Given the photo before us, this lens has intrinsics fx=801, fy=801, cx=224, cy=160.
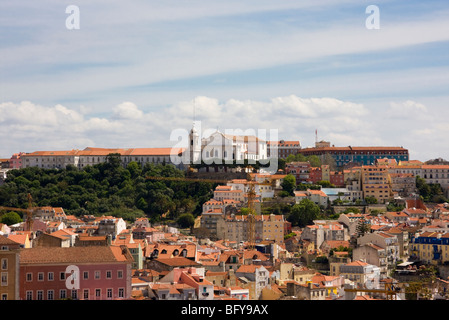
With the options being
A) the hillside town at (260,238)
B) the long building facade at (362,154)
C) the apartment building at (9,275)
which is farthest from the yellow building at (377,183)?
the apartment building at (9,275)

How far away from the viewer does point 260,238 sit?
46.2 meters

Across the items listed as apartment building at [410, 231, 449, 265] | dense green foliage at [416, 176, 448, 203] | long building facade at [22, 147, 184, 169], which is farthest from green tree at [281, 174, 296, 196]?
apartment building at [410, 231, 449, 265]

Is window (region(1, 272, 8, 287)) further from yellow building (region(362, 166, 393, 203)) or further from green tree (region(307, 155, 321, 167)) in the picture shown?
green tree (region(307, 155, 321, 167))

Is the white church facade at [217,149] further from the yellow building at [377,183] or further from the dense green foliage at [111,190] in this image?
the yellow building at [377,183]

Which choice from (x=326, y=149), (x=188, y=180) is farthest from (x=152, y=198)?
(x=326, y=149)

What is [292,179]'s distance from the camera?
57438 mm

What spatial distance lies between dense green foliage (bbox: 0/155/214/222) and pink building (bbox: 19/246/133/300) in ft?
107

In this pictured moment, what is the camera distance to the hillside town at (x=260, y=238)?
66.4 ft

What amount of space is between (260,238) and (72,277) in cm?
2714

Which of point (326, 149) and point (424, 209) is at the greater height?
point (326, 149)

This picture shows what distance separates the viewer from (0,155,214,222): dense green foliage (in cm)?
5497

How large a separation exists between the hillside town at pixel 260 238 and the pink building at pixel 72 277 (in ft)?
0.09
